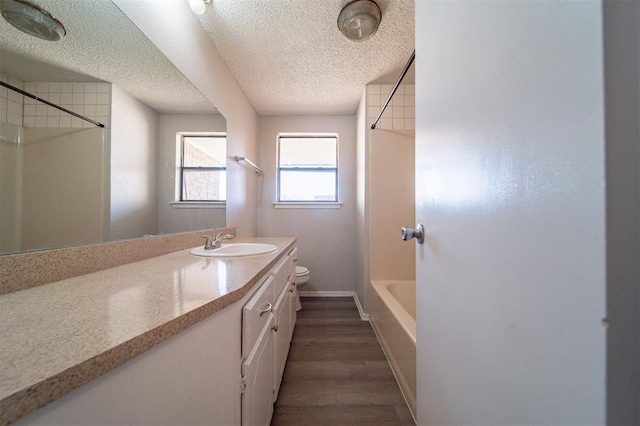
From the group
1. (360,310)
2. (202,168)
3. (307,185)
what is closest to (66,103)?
(202,168)

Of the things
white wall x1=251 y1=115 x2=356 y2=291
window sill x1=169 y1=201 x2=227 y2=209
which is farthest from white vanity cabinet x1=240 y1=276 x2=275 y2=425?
white wall x1=251 y1=115 x2=356 y2=291

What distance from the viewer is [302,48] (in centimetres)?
158

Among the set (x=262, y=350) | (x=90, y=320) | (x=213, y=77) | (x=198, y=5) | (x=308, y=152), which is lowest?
(x=262, y=350)

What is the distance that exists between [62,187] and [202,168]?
78 centimetres

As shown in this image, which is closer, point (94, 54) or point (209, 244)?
point (94, 54)

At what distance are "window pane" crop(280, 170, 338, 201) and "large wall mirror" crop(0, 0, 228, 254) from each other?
1542mm

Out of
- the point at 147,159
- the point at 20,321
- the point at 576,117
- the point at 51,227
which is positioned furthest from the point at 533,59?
the point at 147,159

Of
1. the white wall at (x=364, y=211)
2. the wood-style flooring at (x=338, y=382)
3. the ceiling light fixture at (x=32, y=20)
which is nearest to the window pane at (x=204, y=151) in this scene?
the ceiling light fixture at (x=32, y=20)

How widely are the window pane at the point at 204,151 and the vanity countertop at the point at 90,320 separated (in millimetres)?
799

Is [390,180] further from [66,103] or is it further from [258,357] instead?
[66,103]

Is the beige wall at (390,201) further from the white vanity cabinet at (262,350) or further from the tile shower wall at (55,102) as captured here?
the tile shower wall at (55,102)

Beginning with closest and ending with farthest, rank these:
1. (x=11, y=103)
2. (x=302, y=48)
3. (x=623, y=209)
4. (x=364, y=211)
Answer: (x=623, y=209), (x=11, y=103), (x=302, y=48), (x=364, y=211)

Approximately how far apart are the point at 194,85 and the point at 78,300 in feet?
4.14

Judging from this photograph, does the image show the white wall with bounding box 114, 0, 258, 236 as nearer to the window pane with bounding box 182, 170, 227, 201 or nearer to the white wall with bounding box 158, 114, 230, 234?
the window pane with bounding box 182, 170, 227, 201
